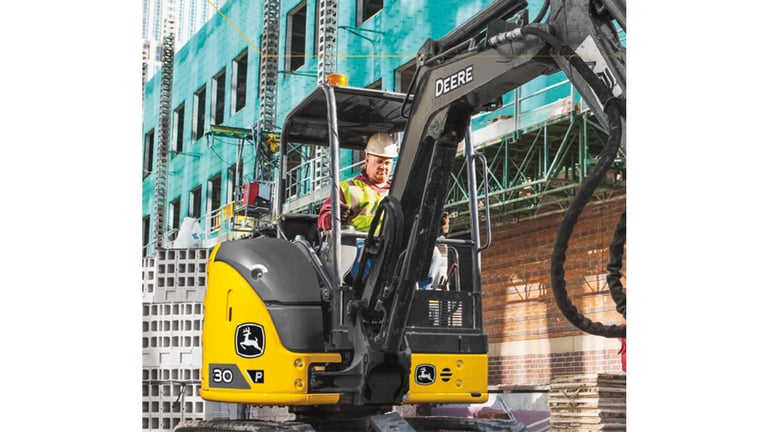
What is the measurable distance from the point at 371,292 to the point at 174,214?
1265 millimetres

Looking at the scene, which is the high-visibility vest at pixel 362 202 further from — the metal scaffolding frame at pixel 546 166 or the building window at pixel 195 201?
the building window at pixel 195 201

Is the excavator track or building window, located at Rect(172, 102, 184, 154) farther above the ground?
building window, located at Rect(172, 102, 184, 154)

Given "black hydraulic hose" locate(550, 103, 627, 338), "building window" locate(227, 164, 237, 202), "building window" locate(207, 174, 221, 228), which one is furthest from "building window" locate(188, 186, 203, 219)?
"black hydraulic hose" locate(550, 103, 627, 338)

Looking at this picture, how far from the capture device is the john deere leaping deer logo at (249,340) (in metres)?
5.06

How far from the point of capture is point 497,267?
4816mm

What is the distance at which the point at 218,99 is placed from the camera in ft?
18.3

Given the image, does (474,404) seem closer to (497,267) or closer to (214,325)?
(497,267)

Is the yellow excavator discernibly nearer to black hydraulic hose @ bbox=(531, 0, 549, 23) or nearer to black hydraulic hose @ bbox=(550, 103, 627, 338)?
black hydraulic hose @ bbox=(531, 0, 549, 23)

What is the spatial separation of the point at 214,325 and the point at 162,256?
514 mm

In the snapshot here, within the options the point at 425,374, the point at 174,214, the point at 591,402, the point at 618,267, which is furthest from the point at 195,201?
the point at 618,267

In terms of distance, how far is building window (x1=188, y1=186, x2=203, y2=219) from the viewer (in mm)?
5516

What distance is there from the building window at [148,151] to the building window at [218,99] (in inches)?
13.8

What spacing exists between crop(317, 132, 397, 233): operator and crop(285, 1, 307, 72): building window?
562mm
